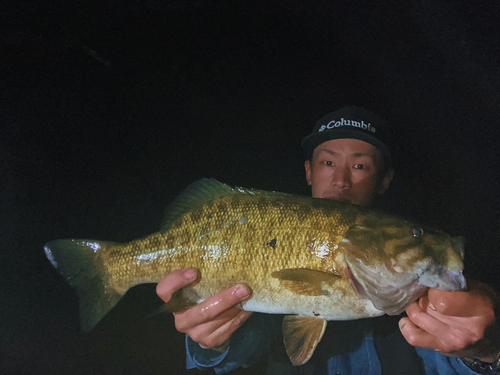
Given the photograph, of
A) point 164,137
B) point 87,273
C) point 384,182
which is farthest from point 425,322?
point 164,137

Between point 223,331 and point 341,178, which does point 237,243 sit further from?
point 341,178

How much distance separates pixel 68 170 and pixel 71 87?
189 cm

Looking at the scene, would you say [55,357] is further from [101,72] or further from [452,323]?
[101,72]

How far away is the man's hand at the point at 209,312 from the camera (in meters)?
1.11

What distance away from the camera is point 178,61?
8695 mm

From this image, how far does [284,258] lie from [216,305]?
0.35 meters

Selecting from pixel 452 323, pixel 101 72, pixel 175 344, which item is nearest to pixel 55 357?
pixel 175 344

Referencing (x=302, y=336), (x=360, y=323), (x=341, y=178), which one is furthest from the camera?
(x=341, y=178)

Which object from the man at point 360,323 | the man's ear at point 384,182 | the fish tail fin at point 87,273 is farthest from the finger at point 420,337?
the fish tail fin at point 87,273

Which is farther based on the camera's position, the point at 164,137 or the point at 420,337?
the point at 164,137

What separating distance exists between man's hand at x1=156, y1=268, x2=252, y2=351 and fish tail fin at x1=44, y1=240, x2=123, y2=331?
0.31m

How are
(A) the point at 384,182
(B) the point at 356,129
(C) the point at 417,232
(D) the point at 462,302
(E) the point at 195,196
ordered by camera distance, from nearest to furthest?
(D) the point at 462,302 → (C) the point at 417,232 → (E) the point at 195,196 → (B) the point at 356,129 → (A) the point at 384,182

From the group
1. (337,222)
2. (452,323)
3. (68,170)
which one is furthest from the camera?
(68,170)

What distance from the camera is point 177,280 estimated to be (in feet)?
3.75
